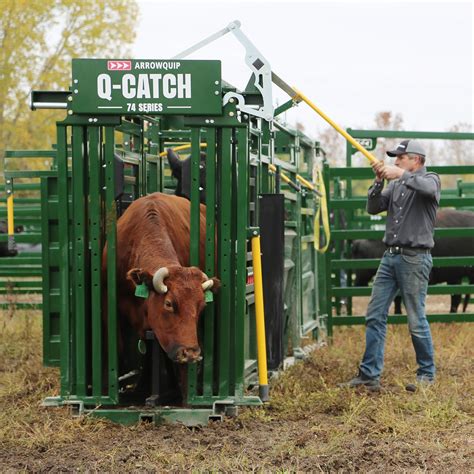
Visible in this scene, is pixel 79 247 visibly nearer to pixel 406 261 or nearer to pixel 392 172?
pixel 392 172

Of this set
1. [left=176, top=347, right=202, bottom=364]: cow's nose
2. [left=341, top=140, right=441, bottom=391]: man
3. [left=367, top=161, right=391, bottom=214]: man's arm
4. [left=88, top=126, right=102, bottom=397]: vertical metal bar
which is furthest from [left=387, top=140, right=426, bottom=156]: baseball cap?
[left=176, top=347, right=202, bottom=364]: cow's nose

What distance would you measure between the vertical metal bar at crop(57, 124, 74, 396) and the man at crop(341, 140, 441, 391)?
8.28ft

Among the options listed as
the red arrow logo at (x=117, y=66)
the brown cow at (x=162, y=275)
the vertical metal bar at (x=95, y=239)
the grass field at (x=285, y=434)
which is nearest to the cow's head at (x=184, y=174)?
the brown cow at (x=162, y=275)

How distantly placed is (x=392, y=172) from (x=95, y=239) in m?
2.59

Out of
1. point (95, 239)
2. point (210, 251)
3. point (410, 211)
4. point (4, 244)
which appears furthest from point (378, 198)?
point (4, 244)

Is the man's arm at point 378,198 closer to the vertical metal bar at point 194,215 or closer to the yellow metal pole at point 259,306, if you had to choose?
the yellow metal pole at point 259,306

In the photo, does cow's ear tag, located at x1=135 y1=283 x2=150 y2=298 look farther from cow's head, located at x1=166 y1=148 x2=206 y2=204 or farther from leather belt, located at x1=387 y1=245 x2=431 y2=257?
leather belt, located at x1=387 y1=245 x2=431 y2=257

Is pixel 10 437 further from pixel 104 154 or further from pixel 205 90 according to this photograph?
pixel 205 90

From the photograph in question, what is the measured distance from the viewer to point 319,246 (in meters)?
11.0

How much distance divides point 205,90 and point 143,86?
1.41ft

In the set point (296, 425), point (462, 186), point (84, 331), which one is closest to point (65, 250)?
point (84, 331)

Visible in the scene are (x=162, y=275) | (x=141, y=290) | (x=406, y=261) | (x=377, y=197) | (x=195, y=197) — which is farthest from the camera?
(x=377, y=197)

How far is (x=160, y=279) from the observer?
627 cm

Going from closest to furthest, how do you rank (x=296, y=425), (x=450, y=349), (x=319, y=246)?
(x=296, y=425) < (x=450, y=349) < (x=319, y=246)
